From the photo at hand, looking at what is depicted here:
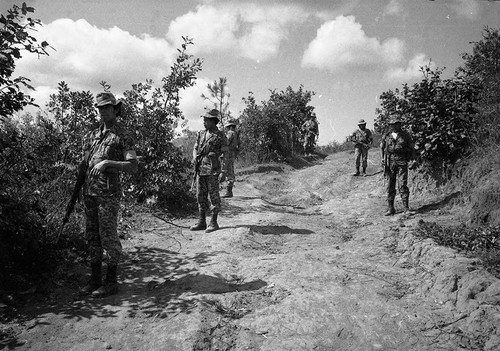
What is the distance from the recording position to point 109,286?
13.1 feet

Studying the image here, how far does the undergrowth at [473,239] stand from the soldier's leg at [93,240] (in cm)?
443

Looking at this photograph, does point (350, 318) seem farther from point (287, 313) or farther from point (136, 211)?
point (136, 211)

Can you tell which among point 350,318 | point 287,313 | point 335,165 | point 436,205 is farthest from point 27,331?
point 335,165

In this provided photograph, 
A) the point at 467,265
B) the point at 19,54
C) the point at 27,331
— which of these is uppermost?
the point at 19,54

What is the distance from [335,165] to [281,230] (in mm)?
9126

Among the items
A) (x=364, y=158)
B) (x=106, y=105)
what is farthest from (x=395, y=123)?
(x=106, y=105)

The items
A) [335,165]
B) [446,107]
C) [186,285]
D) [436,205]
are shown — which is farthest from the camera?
[335,165]

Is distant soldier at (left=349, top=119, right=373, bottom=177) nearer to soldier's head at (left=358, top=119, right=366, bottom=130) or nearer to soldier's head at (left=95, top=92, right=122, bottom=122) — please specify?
soldier's head at (left=358, top=119, right=366, bottom=130)

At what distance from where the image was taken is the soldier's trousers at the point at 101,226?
396 cm

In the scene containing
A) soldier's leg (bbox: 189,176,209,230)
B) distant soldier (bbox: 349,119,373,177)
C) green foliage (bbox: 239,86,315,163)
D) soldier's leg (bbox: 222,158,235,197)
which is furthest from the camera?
green foliage (bbox: 239,86,315,163)

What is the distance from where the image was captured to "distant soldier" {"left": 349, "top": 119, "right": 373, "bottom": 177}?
1226 cm

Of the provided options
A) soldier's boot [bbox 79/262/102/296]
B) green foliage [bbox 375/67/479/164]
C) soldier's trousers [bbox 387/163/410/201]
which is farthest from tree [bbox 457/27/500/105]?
soldier's boot [bbox 79/262/102/296]

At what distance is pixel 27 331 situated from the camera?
322cm

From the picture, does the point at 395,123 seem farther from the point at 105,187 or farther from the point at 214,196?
the point at 105,187
